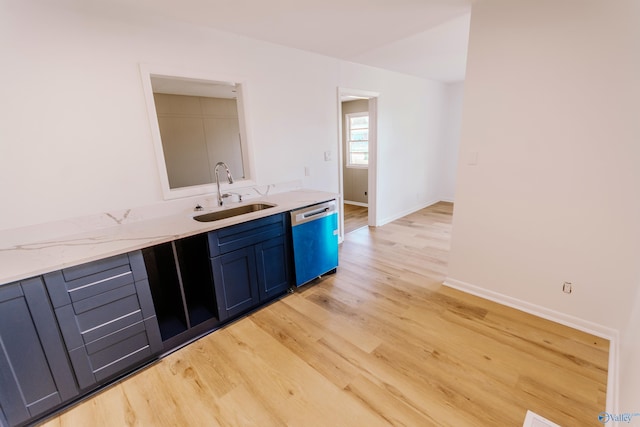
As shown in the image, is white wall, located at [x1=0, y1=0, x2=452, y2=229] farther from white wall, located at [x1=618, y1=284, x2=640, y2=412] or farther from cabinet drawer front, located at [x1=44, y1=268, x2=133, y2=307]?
white wall, located at [x1=618, y1=284, x2=640, y2=412]

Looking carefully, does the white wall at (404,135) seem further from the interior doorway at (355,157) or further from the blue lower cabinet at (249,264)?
the blue lower cabinet at (249,264)

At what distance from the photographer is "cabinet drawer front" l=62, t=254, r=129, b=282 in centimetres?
149

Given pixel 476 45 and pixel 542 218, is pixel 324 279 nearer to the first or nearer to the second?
pixel 542 218

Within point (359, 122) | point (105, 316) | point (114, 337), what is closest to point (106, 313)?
point (105, 316)

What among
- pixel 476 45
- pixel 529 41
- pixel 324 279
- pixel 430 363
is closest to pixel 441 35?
pixel 476 45

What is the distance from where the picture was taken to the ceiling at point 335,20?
6.47 feet


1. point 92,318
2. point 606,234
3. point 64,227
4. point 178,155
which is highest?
point 178,155

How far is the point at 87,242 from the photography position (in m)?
1.73

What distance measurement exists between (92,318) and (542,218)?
3.13 metres

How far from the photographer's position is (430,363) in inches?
72.4

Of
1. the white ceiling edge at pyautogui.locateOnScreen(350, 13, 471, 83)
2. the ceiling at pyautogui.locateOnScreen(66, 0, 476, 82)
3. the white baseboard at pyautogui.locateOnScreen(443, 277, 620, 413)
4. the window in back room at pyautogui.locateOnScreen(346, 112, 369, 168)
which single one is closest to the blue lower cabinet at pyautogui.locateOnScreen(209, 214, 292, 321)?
the ceiling at pyautogui.locateOnScreen(66, 0, 476, 82)

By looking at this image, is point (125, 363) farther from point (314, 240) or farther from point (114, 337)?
point (314, 240)

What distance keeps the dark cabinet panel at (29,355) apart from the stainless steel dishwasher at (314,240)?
1650 millimetres

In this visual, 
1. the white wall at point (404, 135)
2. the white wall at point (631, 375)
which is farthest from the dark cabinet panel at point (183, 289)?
the white wall at point (404, 135)
